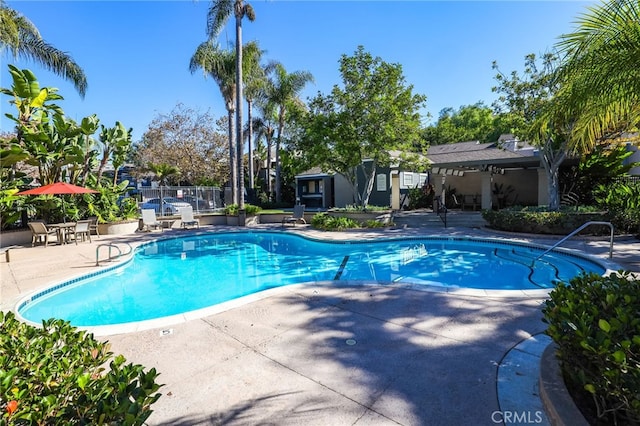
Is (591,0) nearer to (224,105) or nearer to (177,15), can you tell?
(177,15)

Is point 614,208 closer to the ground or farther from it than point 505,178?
closer to the ground

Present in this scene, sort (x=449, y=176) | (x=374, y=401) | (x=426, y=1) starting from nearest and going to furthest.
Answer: (x=374, y=401) → (x=426, y=1) → (x=449, y=176)

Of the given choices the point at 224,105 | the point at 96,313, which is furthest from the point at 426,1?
the point at 224,105

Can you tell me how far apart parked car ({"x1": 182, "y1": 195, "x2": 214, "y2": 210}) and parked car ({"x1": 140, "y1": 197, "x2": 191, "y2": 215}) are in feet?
1.06

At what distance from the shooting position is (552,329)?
8.66 feet

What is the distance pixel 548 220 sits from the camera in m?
12.2

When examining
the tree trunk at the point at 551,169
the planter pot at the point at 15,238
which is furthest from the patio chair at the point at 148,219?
the tree trunk at the point at 551,169

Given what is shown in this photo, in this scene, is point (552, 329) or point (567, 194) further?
point (567, 194)

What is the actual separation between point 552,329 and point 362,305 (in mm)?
3051

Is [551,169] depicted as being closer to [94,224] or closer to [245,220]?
[245,220]

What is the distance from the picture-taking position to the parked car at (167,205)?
19.1m

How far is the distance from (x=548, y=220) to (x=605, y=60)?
30.6 feet

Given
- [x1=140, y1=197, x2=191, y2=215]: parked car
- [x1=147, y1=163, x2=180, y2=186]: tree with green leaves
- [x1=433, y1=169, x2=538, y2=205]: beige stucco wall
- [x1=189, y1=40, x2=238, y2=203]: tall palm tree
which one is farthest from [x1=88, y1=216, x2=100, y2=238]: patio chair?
[x1=433, y1=169, x2=538, y2=205]: beige stucco wall

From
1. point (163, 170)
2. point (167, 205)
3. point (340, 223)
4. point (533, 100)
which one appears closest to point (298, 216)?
point (340, 223)
